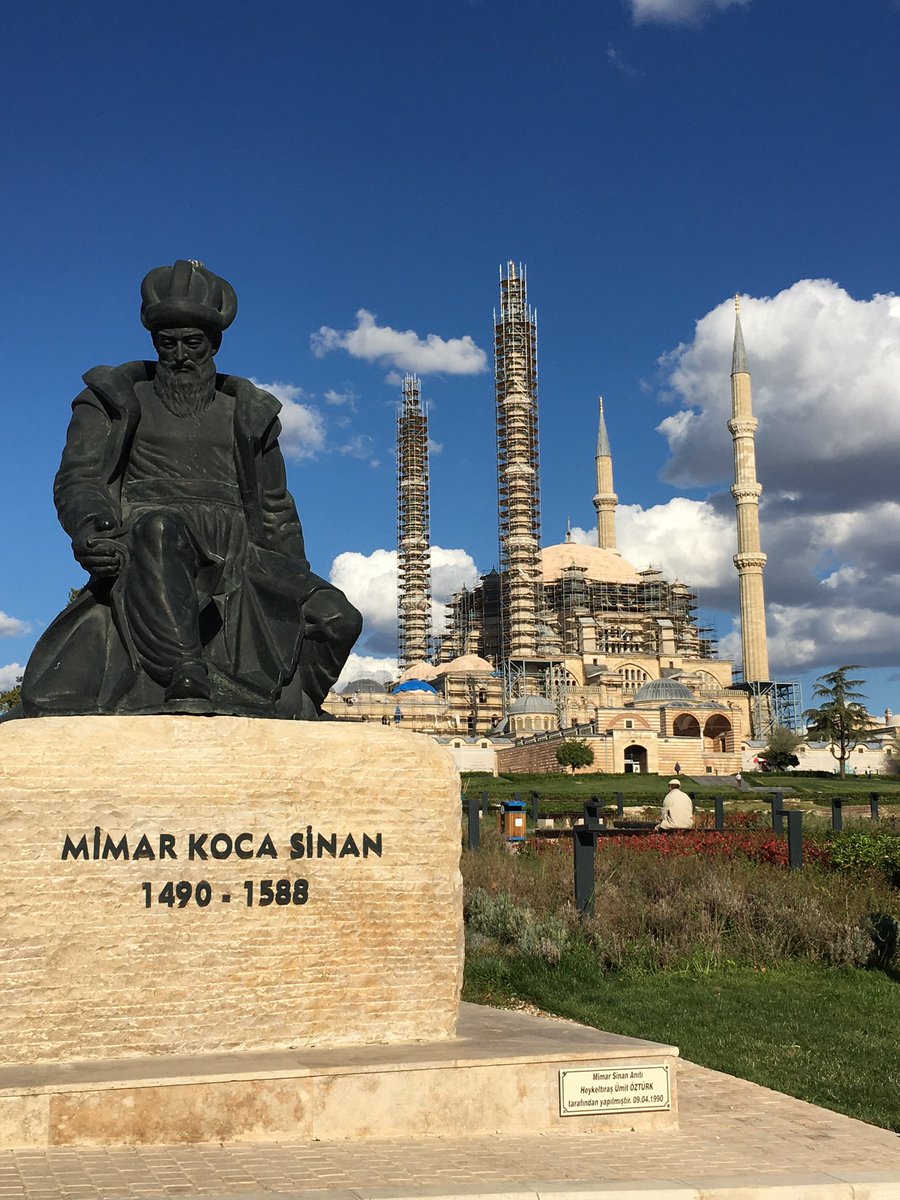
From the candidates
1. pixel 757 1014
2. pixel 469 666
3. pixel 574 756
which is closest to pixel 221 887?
pixel 757 1014

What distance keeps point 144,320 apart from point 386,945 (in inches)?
125

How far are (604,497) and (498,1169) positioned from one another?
91747 mm

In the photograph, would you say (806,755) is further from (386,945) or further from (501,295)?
(386,945)

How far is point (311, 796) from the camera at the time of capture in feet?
16.6

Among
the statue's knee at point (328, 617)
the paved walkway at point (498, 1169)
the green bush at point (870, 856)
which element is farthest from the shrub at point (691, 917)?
the paved walkway at point (498, 1169)

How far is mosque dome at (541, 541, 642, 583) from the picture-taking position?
3398 inches

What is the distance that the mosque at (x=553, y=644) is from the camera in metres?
65.1

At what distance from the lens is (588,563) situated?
87375mm

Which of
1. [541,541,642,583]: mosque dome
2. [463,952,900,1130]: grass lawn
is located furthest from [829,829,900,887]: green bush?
[541,541,642,583]: mosque dome

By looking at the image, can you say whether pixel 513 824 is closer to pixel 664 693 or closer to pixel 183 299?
pixel 183 299

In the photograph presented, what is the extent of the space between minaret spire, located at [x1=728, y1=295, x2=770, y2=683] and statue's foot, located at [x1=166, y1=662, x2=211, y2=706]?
71422mm

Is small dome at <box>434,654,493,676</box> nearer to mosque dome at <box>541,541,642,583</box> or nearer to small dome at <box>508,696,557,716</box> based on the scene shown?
small dome at <box>508,696,557,716</box>

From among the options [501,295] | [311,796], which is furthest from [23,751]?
[501,295]

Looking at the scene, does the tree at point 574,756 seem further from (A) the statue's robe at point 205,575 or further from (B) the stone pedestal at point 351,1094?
(B) the stone pedestal at point 351,1094
